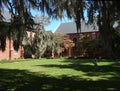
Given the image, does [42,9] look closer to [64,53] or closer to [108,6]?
[108,6]

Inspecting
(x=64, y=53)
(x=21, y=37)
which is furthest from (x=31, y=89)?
(x=64, y=53)

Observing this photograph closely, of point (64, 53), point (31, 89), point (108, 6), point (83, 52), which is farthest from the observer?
point (64, 53)

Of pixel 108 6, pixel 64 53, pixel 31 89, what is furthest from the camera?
pixel 64 53

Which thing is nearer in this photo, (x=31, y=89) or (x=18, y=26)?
(x=18, y=26)

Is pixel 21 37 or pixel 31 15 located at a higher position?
pixel 31 15

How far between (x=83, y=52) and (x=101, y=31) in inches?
1635

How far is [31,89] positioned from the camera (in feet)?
37.7

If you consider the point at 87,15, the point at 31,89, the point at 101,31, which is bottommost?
the point at 31,89

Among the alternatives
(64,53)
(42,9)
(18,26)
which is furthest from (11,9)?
(64,53)

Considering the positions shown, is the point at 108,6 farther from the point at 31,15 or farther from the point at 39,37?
the point at 39,37

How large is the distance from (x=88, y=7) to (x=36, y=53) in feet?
119

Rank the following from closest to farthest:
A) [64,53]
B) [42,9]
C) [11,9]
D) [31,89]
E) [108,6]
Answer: [108,6] → [42,9] → [11,9] → [31,89] → [64,53]

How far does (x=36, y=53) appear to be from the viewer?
144 feet

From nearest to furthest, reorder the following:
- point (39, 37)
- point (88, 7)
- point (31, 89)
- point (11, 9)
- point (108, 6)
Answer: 1. point (108, 6)
2. point (88, 7)
3. point (11, 9)
4. point (31, 89)
5. point (39, 37)
